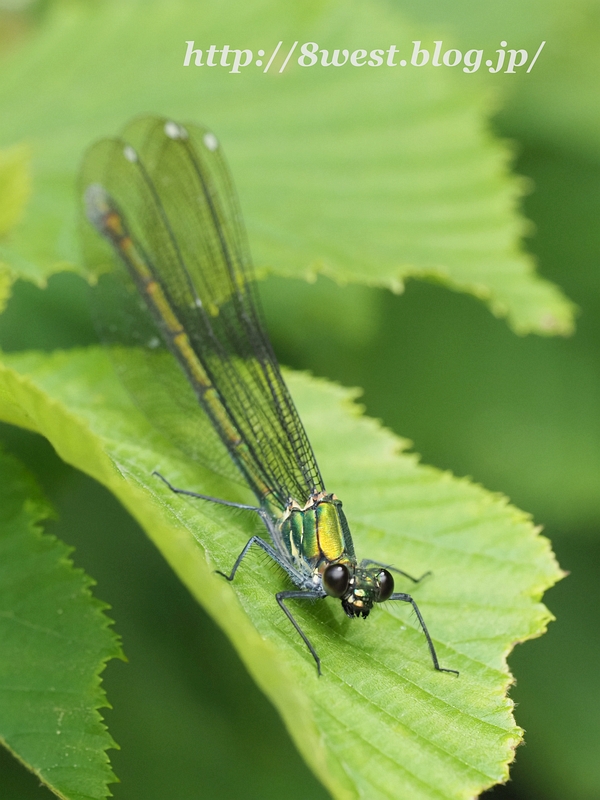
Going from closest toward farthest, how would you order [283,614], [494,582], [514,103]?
1. [283,614]
2. [494,582]
3. [514,103]

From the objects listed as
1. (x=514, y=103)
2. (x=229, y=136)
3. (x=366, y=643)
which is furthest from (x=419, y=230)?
(x=514, y=103)

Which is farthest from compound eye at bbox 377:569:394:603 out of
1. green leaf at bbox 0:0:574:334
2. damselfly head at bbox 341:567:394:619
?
green leaf at bbox 0:0:574:334

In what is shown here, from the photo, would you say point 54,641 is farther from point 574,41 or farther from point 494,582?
point 574,41

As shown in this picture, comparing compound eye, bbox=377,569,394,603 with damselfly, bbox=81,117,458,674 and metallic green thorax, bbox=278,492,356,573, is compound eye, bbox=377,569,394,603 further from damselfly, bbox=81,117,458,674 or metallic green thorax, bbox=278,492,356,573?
metallic green thorax, bbox=278,492,356,573

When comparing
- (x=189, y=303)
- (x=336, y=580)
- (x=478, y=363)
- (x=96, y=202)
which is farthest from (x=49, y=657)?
(x=478, y=363)

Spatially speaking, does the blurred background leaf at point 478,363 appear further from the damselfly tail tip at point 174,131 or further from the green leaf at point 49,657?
the green leaf at point 49,657

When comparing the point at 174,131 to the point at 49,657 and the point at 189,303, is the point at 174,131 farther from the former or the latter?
the point at 49,657

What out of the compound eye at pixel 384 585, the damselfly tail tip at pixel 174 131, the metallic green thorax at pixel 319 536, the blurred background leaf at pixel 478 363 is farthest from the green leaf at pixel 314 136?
the compound eye at pixel 384 585
